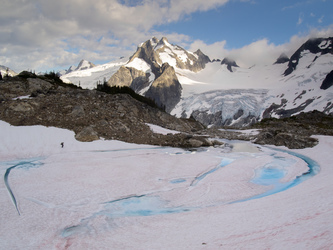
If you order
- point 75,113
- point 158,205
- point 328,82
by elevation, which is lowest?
point 158,205

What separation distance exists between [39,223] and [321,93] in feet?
588

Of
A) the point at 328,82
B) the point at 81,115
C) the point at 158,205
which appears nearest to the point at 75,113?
the point at 81,115

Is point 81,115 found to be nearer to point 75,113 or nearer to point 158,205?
point 75,113

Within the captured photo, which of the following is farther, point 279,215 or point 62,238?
point 279,215

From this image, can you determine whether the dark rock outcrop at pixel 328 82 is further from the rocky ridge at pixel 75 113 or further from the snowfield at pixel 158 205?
the snowfield at pixel 158 205

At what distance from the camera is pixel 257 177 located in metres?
13.3

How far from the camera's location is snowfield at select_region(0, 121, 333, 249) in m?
5.81

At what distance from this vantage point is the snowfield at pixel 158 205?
5.81 metres

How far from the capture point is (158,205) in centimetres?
895

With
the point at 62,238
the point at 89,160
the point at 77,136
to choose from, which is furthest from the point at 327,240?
the point at 77,136

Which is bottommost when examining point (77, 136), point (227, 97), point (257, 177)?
point (257, 177)

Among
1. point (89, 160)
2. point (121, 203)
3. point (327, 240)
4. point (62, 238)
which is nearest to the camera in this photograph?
point (327, 240)

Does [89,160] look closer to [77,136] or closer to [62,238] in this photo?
[77,136]

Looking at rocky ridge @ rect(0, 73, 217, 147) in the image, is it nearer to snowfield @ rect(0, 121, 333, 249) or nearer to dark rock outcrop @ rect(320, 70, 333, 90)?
snowfield @ rect(0, 121, 333, 249)
